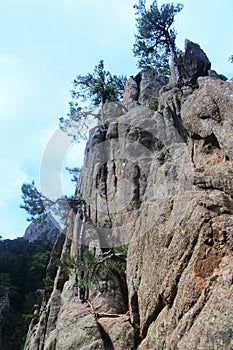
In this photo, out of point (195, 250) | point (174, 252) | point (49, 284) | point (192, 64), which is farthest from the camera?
point (192, 64)

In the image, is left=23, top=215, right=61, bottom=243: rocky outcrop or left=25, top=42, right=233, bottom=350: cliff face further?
left=23, top=215, right=61, bottom=243: rocky outcrop

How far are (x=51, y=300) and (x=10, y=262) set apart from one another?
2507 centimetres

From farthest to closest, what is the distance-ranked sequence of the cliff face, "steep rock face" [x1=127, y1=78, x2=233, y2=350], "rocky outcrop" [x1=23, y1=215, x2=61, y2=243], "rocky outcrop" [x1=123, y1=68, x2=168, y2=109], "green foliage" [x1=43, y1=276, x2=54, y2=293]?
"rocky outcrop" [x1=23, y1=215, x2=61, y2=243]
"rocky outcrop" [x1=123, y1=68, x2=168, y2=109]
"green foliage" [x1=43, y1=276, x2=54, y2=293]
the cliff face
"steep rock face" [x1=127, y1=78, x2=233, y2=350]

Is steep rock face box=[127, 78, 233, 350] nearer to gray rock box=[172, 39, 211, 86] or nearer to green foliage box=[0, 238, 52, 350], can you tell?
gray rock box=[172, 39, 211, 86]

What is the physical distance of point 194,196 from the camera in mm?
8383

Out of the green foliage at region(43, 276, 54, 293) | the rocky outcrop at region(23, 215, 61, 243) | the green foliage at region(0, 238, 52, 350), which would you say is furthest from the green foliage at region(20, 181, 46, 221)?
the rocky outcrop at region(23, 215, 61, 243)

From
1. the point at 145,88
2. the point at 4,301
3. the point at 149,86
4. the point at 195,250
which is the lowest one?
the point at 195,250

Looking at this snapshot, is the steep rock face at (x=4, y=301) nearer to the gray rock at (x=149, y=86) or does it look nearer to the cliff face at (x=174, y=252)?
the cliff face at (x=174, y=252)

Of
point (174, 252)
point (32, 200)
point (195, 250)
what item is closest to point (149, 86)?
point (32, 200)

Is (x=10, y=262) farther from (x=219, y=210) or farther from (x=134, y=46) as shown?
(x=219, y=210)

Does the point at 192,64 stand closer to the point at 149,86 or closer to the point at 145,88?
the point at 149,86

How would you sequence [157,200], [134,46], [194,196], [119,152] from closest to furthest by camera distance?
[194,196] → [157,200] → [119,152] → [134,46]

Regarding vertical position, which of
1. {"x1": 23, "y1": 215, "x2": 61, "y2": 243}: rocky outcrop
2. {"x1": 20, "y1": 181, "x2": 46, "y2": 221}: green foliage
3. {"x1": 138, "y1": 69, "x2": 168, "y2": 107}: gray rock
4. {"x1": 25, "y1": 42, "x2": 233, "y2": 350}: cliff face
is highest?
{"x1": 23, "y1": 215, "x2": 61, "y2": 243}: rocky outcrop

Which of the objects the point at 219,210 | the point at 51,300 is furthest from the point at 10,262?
the point at 219,210
